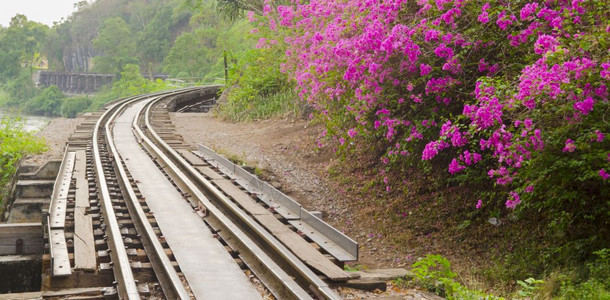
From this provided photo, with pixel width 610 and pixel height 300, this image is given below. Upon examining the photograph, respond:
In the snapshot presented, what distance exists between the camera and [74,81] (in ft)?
291

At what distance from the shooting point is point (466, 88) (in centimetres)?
799

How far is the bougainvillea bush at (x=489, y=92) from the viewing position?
5.80 meters

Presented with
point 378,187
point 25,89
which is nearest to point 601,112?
point 378,187

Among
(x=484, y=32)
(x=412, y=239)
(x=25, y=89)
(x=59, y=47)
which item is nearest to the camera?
(x=484, y=32)

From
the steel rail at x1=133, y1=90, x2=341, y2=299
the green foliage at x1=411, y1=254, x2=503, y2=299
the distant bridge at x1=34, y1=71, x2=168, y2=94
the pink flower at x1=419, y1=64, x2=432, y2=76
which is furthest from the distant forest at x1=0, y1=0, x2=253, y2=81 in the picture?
the green foliage at x1=411, y1=254, x2=503, y2=299

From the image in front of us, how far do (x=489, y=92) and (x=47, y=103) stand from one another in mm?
82748

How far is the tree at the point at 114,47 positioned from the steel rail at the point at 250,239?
249 feet

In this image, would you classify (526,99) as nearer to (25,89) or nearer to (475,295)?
(475,295)

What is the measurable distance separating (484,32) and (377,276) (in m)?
3.51

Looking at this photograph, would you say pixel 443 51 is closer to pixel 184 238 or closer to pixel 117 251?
pixel 184 238

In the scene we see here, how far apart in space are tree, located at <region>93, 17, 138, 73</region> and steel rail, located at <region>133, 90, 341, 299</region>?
75.9 metres

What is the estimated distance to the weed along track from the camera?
557 centimetres

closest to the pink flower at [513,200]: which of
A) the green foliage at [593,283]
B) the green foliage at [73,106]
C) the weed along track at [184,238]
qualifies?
the green foliage at [593,283]

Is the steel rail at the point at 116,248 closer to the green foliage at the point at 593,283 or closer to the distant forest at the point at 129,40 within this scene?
the green foliage at the point at 593,283
